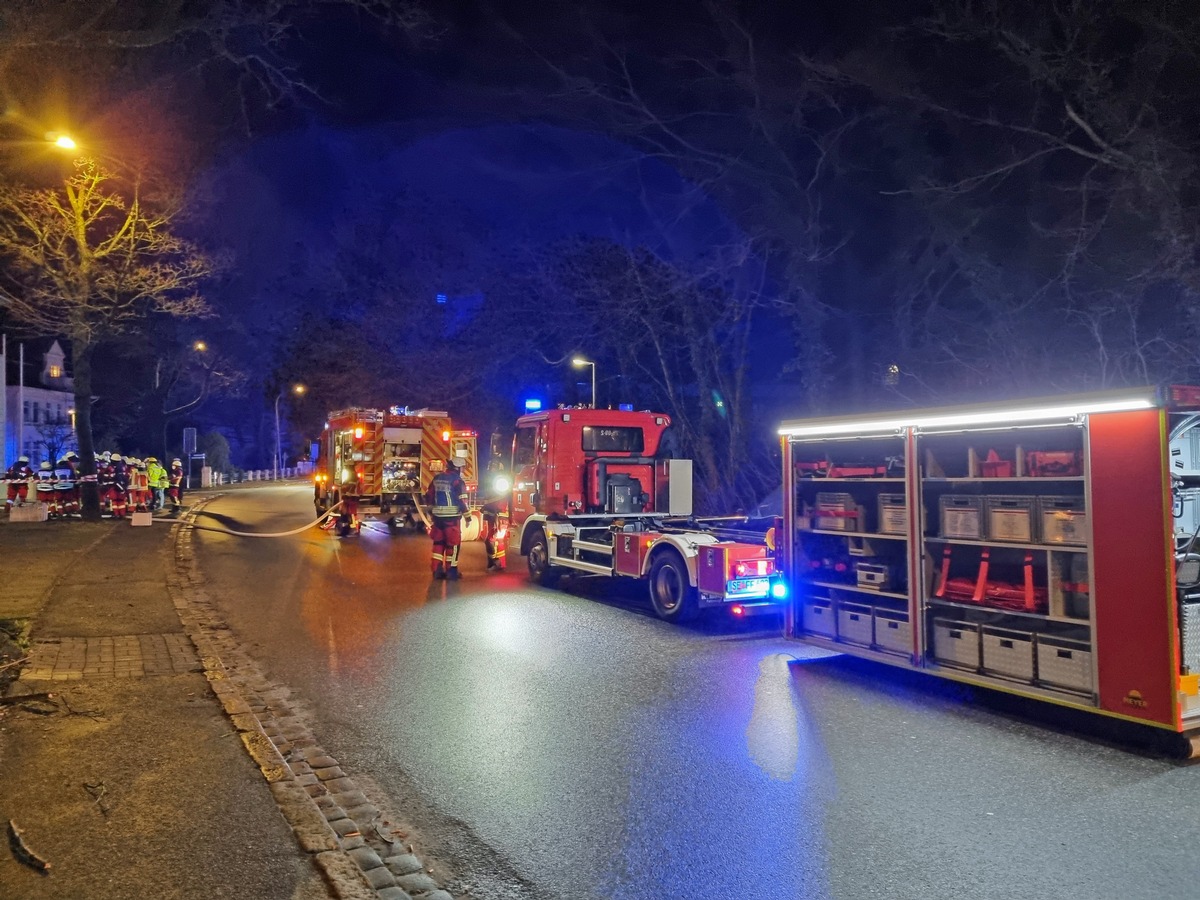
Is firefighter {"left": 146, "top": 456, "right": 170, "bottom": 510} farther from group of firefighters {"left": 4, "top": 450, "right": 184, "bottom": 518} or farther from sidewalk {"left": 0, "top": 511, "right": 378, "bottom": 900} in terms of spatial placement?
sidewalk {"left": 0, "top": 511, "right": 378, "bottom": 900}

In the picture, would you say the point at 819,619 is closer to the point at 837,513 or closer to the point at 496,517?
the point at 837,513

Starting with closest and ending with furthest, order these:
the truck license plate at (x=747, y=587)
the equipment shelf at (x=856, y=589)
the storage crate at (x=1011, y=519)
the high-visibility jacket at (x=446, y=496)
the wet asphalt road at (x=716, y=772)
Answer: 1. the wet asphalt road at (x=716, y=772)
2. the storage crate at (x=1011, y=519)
3. the equipment shelf at (x=856, y=589)
4. the truck license plate at (x=747, y=587)
5. the high-visibility jacket at (x=446, y=496)

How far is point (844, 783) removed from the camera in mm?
5098

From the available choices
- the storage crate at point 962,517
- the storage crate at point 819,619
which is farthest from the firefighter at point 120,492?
the storage crate at point 962,517

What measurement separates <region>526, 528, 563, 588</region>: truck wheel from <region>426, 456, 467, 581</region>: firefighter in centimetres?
121

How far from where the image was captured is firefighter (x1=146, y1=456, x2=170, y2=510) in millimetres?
25141

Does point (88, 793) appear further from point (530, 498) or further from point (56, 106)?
point (56, 106)

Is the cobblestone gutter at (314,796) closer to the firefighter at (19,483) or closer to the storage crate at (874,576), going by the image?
the storage crate at (874,576)

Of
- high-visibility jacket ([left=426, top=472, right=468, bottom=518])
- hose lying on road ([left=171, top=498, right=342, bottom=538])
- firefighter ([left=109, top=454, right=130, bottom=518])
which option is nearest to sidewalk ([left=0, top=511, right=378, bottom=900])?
high-visibility jacket ([left=426, top=472, right=468, bottom=518])

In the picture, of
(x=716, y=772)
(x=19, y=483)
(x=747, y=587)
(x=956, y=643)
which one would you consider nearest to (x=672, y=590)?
(x=747, y=587)

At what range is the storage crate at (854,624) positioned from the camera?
7.86 meters

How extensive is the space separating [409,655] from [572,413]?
5.22 meters

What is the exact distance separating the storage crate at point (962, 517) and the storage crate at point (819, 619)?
146 cm

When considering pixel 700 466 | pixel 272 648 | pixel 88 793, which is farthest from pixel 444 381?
pixel 88 793
